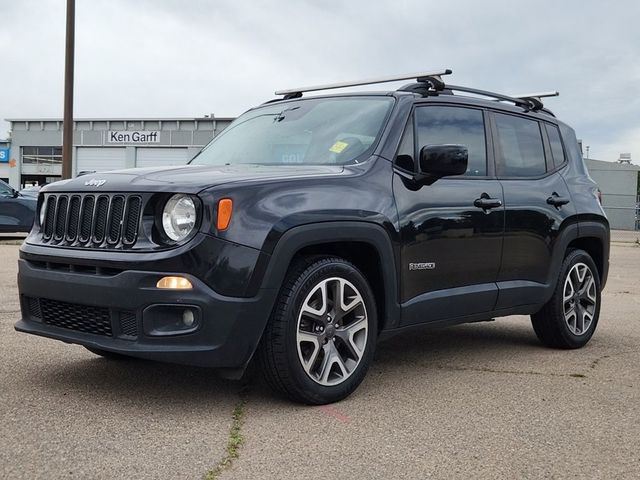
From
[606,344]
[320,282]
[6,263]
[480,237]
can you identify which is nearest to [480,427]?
[320,282]

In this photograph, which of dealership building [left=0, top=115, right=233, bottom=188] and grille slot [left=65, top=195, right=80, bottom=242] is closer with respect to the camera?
grille slot [left=65, top=195, right=80, bottom=242]

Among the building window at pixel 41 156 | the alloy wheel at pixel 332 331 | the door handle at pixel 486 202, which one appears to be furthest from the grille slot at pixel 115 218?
the building window at pixel 41 156

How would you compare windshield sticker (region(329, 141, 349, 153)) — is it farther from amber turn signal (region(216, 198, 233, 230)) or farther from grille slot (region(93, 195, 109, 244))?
grille slot (region(93, 195, 109, 244))

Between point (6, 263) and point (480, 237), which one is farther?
point (6, 263)

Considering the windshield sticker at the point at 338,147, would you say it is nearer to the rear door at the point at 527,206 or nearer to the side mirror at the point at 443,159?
the side mirror at the point at 443,159

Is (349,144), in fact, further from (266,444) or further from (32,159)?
(32,159)

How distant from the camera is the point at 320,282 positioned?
4.03 meters

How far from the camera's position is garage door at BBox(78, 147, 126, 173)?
166ft

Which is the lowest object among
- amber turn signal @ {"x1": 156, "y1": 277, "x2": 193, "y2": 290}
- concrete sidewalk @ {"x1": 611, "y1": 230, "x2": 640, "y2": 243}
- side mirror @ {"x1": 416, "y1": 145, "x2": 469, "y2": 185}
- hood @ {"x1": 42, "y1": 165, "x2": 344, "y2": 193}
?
concrete sidewalk @ {"x1": 611, "y1": 230, "x2": 640, "y2": 243}

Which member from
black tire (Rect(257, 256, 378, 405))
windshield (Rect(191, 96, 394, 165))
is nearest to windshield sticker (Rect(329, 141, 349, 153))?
windshield (Rect(191, 96, 394, 165))

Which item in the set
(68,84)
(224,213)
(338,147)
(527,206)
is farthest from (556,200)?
(68,84)

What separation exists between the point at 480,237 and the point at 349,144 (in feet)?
3.55

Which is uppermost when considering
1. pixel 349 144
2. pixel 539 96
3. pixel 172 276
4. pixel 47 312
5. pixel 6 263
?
pixel 539 96

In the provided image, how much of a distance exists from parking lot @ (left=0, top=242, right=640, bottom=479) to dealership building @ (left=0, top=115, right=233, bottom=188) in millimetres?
41826
